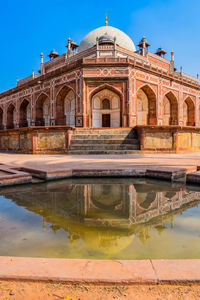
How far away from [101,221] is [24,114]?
21949 millimetres

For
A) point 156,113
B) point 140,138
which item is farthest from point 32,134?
point 156,113

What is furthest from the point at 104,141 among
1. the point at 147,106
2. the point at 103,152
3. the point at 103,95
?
the point at 147,106

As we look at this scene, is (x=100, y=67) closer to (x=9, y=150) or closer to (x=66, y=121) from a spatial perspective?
(x=66, y=121)

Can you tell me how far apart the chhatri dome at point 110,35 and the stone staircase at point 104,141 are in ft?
55.9

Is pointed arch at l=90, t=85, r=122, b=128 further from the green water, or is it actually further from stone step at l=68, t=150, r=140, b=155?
the green water

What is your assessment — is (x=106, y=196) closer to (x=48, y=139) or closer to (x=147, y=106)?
(x=48, y=139)

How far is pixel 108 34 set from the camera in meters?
24.1

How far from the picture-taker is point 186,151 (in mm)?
8977

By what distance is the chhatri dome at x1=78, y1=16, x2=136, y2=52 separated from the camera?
926 inches

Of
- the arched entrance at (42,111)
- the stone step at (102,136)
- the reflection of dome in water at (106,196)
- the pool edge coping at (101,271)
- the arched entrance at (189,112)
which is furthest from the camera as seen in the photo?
the arched entrance at (189,112)

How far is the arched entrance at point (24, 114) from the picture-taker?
21.4m

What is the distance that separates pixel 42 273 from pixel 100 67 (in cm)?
1562

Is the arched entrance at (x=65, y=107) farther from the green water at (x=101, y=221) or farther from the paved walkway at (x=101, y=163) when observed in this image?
the green water at (x=101, y=221)

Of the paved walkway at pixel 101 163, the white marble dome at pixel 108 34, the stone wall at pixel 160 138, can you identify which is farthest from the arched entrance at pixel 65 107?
the paved walkway at pixel 101 163
